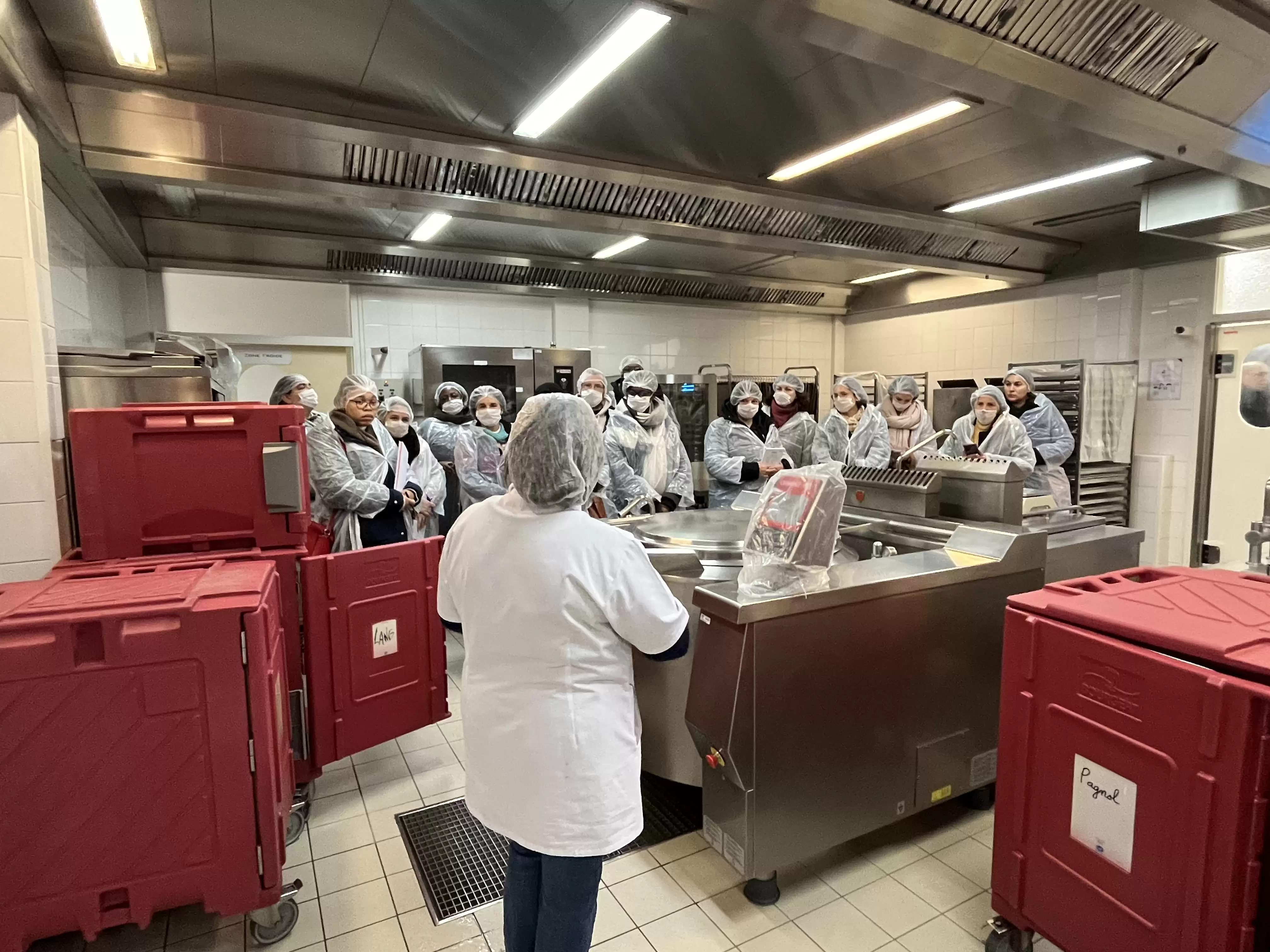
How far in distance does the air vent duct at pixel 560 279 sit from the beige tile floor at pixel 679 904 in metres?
3.71

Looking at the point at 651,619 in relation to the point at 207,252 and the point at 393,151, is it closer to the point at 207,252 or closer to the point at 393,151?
the point at 393,151

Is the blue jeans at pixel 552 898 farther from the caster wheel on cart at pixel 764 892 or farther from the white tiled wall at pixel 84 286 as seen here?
the white tiled wall at pixel 84 286

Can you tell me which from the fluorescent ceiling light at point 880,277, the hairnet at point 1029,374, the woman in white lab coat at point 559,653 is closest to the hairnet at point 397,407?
the woman in white lab coat at point 559,653

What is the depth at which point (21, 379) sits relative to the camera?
1.95 m

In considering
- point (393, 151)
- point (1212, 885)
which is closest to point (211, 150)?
point (393, 151)

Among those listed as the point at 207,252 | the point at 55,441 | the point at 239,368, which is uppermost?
the point at 207,252

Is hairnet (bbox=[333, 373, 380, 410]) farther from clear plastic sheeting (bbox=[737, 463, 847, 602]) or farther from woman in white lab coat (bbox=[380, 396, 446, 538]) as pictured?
clear plastic sheeting (bbox=[737, 463, 847, 602])

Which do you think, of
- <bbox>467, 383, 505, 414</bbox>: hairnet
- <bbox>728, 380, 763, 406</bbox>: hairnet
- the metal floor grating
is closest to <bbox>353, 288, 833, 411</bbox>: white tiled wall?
<bbox>467, 383, 505, 414</bbox>: hairnet

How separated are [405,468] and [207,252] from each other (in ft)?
7.71

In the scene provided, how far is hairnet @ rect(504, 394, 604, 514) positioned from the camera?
4.22 feet

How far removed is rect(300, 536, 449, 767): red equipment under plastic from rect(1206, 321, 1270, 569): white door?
494cm

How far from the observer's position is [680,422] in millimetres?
5793

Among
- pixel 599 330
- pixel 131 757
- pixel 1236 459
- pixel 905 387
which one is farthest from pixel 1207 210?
pixel 131 757

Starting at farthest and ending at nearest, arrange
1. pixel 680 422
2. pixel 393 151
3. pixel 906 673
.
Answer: pixel 680 422, pixel 393 151, pixel 906 673
